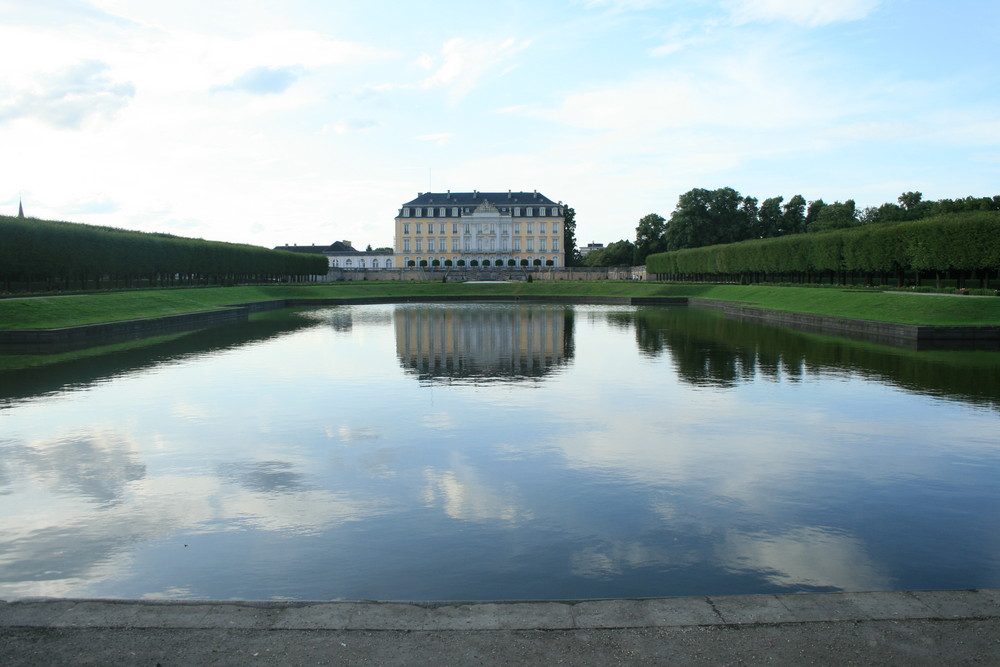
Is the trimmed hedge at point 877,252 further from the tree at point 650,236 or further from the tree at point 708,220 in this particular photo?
the tree at point 650,236

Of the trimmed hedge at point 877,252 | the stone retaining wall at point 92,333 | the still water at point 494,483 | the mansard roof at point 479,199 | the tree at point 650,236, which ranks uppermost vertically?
the mansard roof at point 479,199

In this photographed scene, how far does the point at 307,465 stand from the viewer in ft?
28.3

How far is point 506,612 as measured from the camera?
4488 mm

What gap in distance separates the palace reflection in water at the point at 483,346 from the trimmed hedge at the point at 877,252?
58.3 ft

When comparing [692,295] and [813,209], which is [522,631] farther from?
[813,209]

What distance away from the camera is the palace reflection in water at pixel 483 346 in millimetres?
16734

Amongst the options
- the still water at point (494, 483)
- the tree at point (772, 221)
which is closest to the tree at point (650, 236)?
the tree at point (772, 221)

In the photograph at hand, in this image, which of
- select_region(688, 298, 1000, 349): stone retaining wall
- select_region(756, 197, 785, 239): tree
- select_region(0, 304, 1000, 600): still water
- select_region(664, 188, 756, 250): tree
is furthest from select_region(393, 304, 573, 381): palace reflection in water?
select_region(756, 197, 785, 239): tree

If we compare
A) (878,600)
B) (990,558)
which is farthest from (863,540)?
(878,600)

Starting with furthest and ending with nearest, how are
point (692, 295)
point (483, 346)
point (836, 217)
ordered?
point (836, 217)
point (692, 295)
point (483, 346)

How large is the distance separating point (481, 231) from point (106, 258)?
80.0 m

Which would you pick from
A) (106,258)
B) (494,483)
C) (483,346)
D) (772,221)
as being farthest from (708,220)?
(494,483)

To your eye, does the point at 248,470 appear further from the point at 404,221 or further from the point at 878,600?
the point at 404,221

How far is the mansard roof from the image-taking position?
11850 centimetres
